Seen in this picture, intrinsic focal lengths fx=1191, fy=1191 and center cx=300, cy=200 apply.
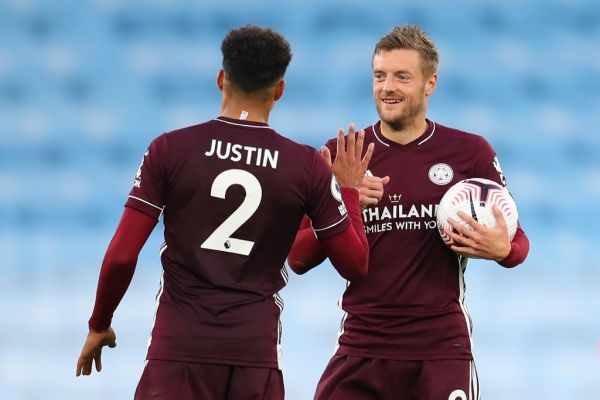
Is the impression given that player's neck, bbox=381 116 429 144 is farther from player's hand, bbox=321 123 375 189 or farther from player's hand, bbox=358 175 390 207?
player's hand, bbox=321 123 375 189

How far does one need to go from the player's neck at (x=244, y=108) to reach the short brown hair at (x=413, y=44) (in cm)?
120

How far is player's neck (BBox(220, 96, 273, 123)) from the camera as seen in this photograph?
13.8 feet

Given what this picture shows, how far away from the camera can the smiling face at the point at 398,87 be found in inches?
204

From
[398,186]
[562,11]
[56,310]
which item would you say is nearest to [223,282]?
[398,186]

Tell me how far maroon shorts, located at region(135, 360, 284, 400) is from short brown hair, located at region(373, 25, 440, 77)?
1799mm

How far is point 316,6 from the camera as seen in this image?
1102cm

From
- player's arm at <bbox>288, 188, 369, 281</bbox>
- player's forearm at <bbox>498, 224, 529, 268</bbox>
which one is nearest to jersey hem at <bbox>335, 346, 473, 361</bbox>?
player's forearm at <bbox>498, 224, 529, 268</bbox>

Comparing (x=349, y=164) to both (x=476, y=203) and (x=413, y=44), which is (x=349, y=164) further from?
(x=413, y=44)

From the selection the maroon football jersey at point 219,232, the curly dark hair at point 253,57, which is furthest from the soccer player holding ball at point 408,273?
the curly dark hair at point 253,57

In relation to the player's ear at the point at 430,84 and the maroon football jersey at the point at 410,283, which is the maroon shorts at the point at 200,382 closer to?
the maroon football jersey at the point at 410,283

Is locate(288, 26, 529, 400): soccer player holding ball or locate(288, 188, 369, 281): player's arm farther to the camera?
locate(288, 26, 529, 400): soccer player holding ball

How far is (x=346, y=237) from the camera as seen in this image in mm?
4281

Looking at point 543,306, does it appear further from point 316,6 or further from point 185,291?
point 185,291

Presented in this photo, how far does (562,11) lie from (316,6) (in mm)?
2414
